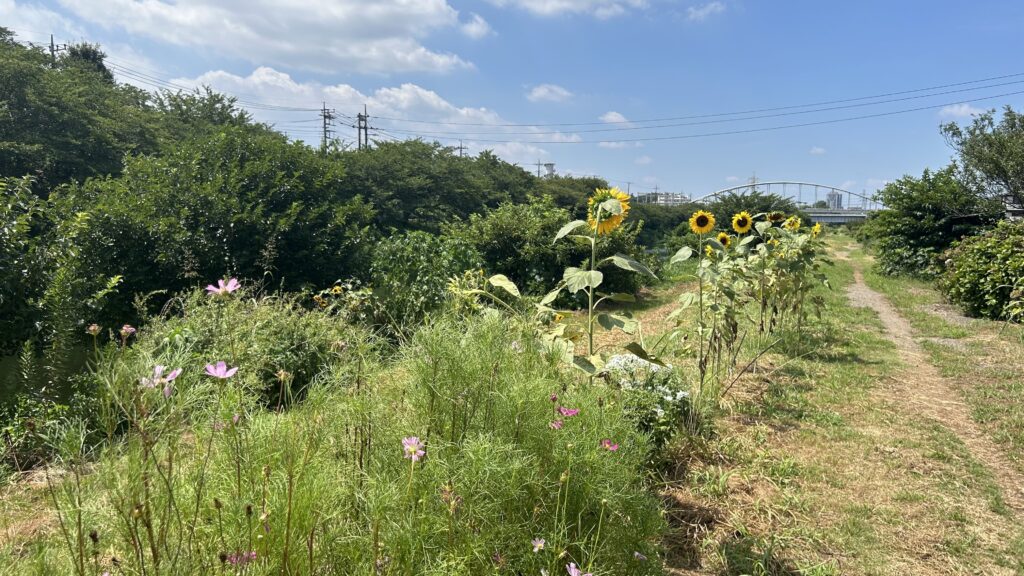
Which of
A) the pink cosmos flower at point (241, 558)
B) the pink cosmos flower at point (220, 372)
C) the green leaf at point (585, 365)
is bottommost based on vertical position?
the pink cosmos flower at point (241, 558)

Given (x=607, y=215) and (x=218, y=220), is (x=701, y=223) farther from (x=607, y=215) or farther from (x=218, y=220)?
(x=218, y=220)

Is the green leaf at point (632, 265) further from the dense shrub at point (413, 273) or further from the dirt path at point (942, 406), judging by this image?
the dense shrub at point (413, 273)

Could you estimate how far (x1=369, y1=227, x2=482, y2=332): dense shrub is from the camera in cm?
596

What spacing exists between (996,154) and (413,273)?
14.1 meters

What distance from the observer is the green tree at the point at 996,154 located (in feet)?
41.2

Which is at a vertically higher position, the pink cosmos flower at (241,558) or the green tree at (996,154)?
the green tree at (996,154)

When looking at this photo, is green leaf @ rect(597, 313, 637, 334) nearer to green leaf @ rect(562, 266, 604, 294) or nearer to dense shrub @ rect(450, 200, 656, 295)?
green leaf @ rect(562, 266, 604, 294)

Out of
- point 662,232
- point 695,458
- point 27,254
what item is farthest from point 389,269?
point 662,232

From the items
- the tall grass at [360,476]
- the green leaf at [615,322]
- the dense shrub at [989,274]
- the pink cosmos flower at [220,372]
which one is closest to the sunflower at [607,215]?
the green leaf at [615,322]

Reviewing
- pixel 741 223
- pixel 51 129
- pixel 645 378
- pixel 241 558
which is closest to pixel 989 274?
pixel 741 223

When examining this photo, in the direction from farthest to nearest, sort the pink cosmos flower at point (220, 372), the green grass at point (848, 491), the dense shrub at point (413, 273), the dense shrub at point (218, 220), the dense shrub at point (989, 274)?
the dense shrub at point (989, 274), the dense shrub at point (218, 220), the dense shrub at point (413, 273), the green grass at point (848, 491), the pink cosmos flower at point (220, 372)

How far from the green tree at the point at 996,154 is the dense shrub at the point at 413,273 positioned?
13.0m

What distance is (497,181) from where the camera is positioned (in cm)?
3047

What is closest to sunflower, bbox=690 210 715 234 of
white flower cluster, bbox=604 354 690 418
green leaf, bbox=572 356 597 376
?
white flower cluster, bbox=604 354 690 418
